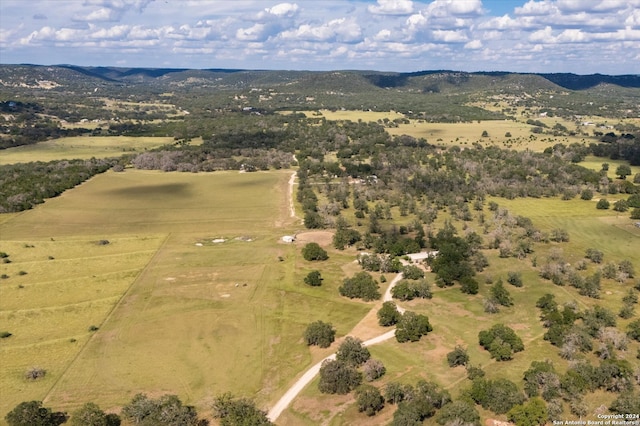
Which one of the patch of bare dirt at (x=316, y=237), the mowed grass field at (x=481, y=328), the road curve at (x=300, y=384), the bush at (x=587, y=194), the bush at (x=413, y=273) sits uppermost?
the bush at (x=587, y=194)

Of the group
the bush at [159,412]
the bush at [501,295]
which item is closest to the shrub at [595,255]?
the bush at [501,295]

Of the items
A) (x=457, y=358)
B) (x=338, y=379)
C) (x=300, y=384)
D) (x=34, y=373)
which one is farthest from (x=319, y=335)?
(x=34, y=373)

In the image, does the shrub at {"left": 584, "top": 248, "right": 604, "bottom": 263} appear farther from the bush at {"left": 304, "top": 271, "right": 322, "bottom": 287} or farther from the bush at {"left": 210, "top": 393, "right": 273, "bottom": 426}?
the bush at {"left": 210, "top": 393, "right": 273, "bottom": 426}

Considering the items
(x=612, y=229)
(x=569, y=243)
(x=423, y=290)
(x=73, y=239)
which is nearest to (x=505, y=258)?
(x=569, y=243)

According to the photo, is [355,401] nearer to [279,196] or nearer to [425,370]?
[425,370]

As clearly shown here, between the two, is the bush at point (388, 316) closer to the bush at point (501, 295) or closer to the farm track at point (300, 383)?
the farm track at point (300, 383)

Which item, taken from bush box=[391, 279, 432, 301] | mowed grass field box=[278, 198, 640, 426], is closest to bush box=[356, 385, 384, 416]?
mowed grass field box=[278, 198, 640, 426]

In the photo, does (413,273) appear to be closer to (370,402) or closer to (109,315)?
(370,402)
